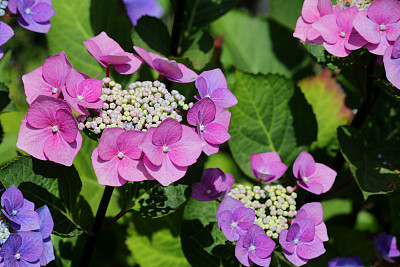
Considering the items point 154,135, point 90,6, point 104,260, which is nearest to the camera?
point 154,135

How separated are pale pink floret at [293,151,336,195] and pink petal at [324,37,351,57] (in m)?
0.18

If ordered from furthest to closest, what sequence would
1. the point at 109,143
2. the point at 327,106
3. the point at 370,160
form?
the point at 327,106 < the point at 370,160 < the point at 109,143

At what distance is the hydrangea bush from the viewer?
2.36 feet

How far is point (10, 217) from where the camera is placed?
716 mm

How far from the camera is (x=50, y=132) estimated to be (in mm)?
727

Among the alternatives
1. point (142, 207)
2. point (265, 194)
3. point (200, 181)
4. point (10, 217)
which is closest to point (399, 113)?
point (265, 194)

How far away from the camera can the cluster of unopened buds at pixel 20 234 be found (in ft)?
2.33

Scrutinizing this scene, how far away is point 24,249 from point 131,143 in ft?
0.74

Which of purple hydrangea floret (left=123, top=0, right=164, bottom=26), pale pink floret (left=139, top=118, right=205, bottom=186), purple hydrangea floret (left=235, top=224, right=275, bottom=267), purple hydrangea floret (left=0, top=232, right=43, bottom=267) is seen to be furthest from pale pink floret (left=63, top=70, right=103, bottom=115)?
purple hydrangea floret (left=123, top=0, right=164, bottom=26)

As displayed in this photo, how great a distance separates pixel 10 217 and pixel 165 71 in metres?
0.33

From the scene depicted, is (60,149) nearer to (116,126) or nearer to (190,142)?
(116,126)

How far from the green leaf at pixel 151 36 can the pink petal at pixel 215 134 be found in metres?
0.39

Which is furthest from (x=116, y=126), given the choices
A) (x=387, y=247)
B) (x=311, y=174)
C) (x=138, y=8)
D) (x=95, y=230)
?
(x=138, y=8)

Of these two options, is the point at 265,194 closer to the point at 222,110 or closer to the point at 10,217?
the point at 222,110
